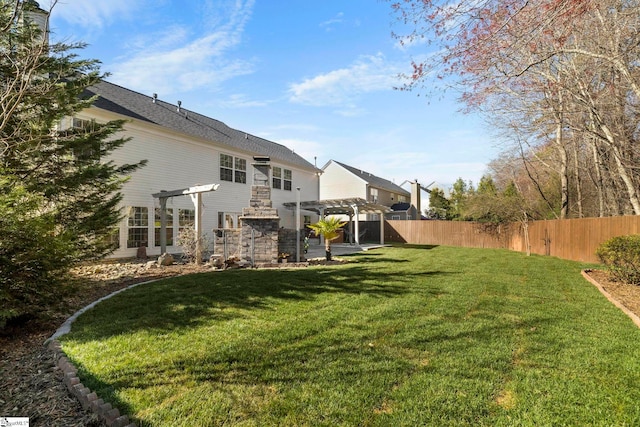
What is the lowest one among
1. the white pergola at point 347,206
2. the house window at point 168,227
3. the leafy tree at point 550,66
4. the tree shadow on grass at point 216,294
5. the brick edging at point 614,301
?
the brick edging at point 614,301

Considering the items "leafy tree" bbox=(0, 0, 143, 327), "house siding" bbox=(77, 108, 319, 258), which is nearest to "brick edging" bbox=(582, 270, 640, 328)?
"leafy tree" bbox=(0, 0, 143, 327)

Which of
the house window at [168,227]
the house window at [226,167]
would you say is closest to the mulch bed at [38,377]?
the house window at [168,227]

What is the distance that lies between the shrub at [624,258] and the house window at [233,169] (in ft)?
46.6

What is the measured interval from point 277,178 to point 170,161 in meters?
6.80

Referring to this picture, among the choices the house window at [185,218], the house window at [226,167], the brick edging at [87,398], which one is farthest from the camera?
the house window at [226,167]

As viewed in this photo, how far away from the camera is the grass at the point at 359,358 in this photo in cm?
245

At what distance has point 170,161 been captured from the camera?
1359 centimetres

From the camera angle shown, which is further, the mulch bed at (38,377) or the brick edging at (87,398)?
the mulch bed at (38,377)

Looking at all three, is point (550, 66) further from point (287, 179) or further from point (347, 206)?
point (287, 179)

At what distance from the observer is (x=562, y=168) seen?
53.8 ft

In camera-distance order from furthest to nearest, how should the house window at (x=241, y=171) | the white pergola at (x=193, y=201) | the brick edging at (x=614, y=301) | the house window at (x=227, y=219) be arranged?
the house window at (x=241, y=171) < the house window at (x=227, y=219) < the white pergola at (x=193, y=201) < the brick edging at (x=614, y=301)

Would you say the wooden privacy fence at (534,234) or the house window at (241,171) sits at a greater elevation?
the house window at (241,171)

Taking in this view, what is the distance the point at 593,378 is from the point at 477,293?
3.42m

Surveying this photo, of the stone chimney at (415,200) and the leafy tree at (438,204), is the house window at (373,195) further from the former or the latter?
the leafy tree at (438,204)
